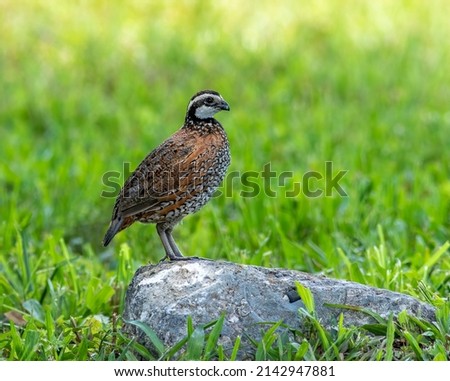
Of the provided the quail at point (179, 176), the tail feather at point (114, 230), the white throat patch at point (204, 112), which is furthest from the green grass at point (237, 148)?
the white throat patch at point (204, 112)

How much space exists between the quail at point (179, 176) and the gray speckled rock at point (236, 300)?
0.49 m

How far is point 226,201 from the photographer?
8578 mm

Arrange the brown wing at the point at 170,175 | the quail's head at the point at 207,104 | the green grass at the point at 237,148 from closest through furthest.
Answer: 1. the brown wing at the point at 170,175
2. the green grass at the point at 237,148
3. the quail's head at the point at 207,104

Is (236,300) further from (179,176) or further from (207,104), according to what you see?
(207,104)

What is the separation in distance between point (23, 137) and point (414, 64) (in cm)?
539

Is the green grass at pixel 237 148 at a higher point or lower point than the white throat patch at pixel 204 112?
lower

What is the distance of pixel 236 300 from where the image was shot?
501cm

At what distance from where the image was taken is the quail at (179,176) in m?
5.68

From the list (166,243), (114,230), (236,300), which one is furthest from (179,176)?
(236,300)

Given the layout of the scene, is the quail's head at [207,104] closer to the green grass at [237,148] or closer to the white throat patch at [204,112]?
the white throat patch at [204,112]

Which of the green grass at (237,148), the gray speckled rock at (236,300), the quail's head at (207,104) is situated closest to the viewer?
the gray speckled rock at (236,300)

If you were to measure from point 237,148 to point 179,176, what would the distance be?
4.21m

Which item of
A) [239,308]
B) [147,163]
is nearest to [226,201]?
[147,163]

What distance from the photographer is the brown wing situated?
5664mm
